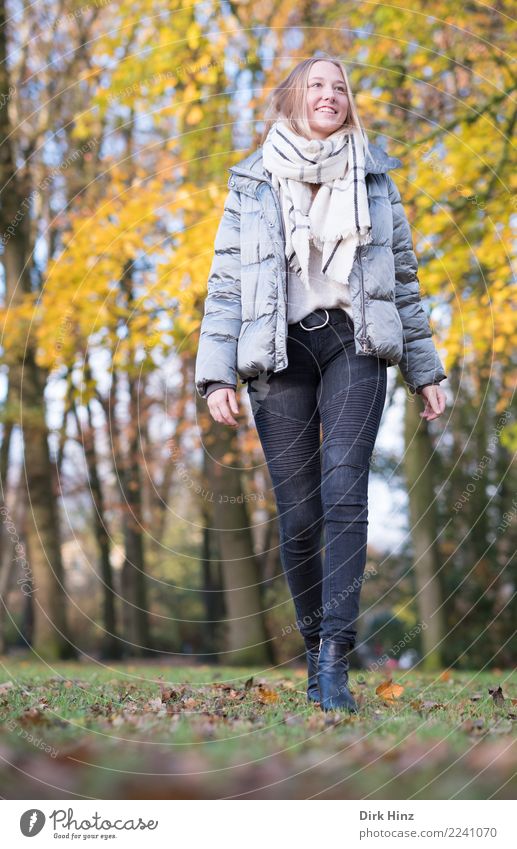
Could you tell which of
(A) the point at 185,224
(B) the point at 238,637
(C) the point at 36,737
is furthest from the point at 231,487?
(C) the point at 36,737

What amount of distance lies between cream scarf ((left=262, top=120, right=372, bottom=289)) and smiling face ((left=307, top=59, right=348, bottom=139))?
0.06 metres

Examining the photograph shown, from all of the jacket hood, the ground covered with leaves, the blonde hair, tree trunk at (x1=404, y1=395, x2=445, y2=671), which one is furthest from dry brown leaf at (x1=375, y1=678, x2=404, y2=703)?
tree trunk at (x1=404, y1=395, x2=445, y2=671)

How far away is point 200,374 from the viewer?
12.2 feet

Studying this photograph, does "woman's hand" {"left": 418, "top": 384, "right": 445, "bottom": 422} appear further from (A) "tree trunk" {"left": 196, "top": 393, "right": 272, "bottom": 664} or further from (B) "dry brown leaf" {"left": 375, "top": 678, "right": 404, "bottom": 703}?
(A) "tree trunk" {"left": 196, "top": 393, "right": 272, "bottom": 664}

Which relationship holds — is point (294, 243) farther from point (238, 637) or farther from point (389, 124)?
point (238, 637)

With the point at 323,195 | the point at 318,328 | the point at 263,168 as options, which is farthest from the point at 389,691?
the point at 263,168

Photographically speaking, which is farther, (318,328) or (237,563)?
(237,563)

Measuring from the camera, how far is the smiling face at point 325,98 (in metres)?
3.84

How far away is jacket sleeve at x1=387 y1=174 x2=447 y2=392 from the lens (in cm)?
392

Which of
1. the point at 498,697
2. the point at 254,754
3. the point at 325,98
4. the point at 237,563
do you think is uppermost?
the point at 237,563

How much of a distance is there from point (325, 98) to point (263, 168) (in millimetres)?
363

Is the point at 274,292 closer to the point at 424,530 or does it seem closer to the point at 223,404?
the point at 223,404

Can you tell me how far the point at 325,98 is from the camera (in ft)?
12.6

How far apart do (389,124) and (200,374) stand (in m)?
6.95
